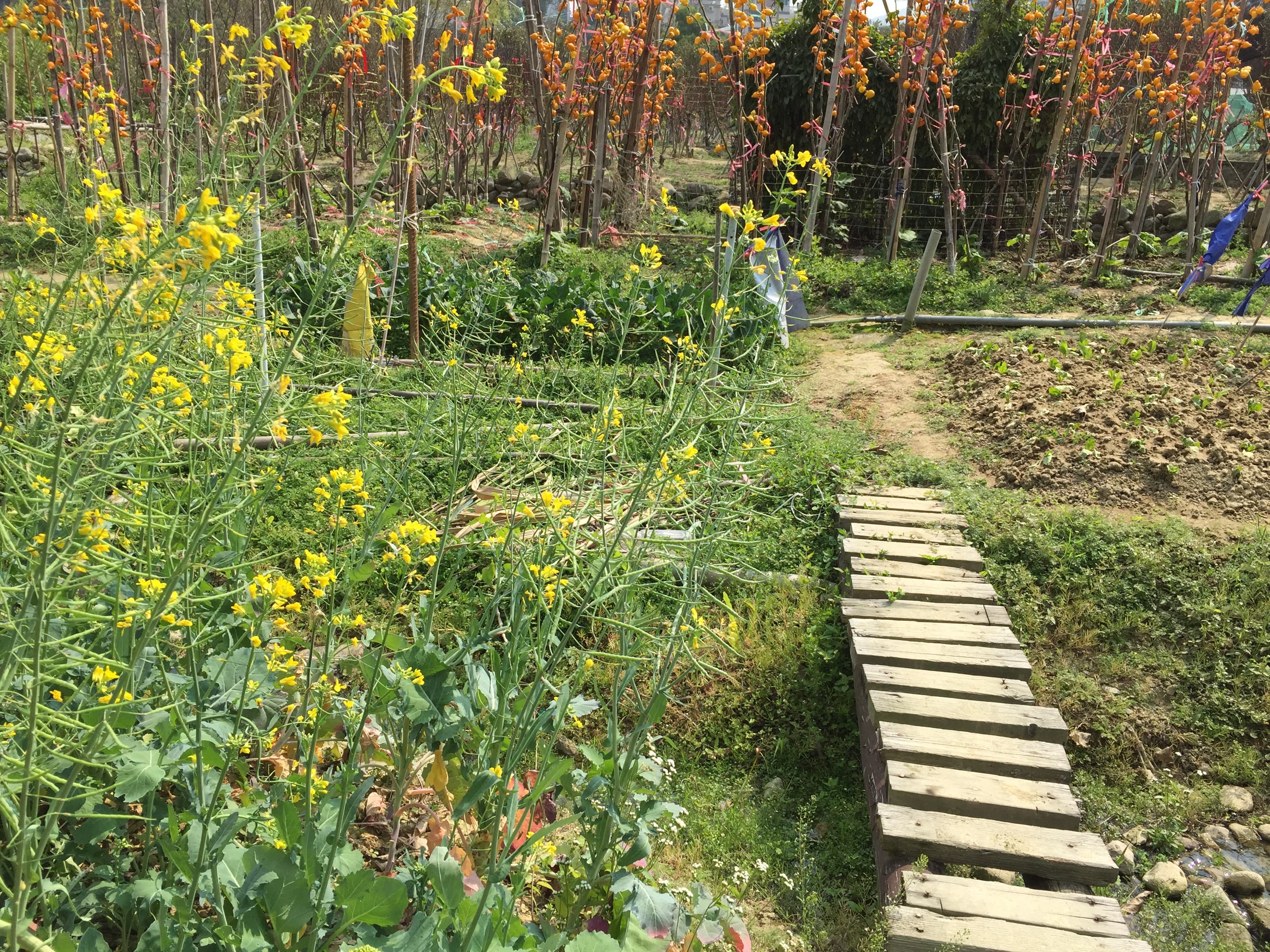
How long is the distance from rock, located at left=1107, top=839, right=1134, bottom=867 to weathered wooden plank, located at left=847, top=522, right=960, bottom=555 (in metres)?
1.26

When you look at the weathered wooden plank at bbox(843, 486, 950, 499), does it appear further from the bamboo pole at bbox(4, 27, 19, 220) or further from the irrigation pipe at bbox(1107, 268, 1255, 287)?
the bamboo pole at bbox(4, 27, 19, 220)

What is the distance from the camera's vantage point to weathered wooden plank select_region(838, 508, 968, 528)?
4.03 meters

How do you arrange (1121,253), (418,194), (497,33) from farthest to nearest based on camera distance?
(497,33), (418,194), (1121,253)

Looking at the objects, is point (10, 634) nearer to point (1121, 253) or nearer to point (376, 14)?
point (376, 14)

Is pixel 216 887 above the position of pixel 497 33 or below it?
below

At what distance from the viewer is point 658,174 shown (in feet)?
44.9

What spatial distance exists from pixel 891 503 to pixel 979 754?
1.68m

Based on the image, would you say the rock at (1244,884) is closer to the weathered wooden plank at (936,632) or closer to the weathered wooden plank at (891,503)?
the weathered wooden plank at (936,632)

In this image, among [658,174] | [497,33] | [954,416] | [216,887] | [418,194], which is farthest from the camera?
[497,33]

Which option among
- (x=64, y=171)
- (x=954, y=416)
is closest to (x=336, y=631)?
(x=954, y=416)

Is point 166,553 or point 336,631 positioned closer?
point 166,553

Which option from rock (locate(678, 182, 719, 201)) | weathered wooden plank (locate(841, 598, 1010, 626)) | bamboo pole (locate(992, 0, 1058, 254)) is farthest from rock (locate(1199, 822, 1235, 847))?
rock (locate(678, 182, 719, 201))

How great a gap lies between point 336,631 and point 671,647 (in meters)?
1.33

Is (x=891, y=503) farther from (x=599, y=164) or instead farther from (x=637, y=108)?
(x=637, y=108)
